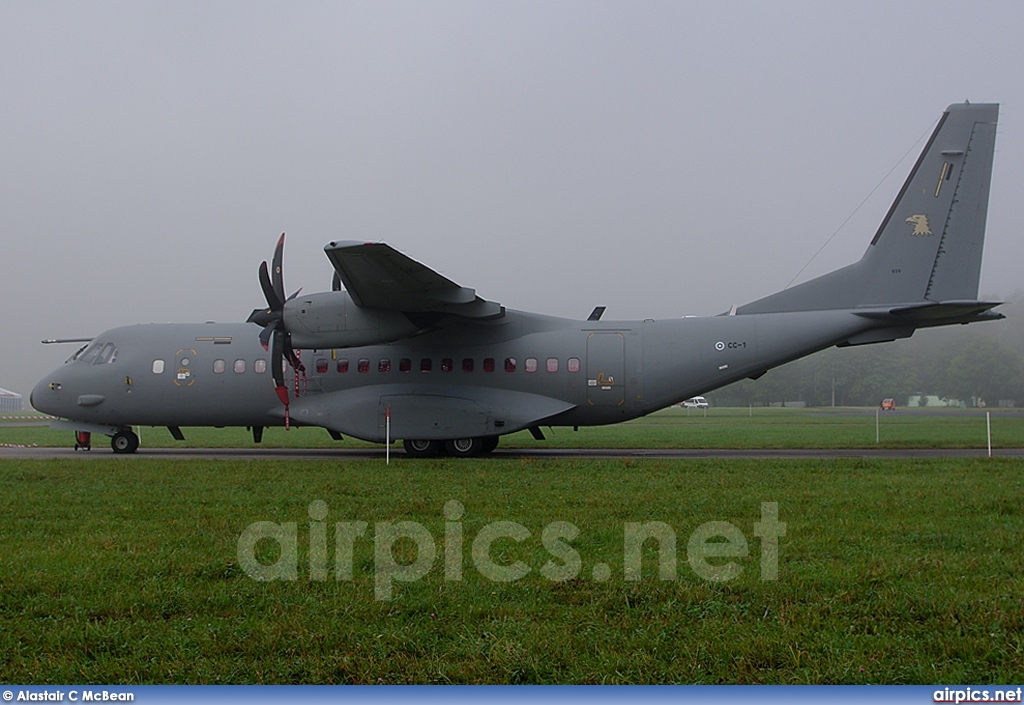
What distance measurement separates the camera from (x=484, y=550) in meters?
7.51

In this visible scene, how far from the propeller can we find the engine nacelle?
697mm

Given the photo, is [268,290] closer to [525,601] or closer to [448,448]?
[448,448]

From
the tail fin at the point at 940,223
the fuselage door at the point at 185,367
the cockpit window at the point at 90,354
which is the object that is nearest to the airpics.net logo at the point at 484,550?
the tail fin at the point at 940,223

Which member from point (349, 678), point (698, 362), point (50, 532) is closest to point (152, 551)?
point (50, 532)

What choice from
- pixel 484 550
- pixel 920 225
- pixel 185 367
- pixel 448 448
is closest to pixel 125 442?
pixel 185 367

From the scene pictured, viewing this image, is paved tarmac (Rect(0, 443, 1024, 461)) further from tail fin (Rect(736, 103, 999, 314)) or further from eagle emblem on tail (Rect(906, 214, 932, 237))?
eagle emblem on tail (Rect(906, 214, 932, 237))

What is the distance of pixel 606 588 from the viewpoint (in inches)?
237

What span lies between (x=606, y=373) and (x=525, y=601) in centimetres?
1403

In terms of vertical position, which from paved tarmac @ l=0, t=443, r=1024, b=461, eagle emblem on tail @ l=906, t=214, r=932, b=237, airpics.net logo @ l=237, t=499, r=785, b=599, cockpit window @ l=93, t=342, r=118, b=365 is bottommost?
paved tarmac @ l=0, t=443, r=1024, b=461

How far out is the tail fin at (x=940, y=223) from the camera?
718 inches

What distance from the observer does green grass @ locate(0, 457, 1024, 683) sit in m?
4.45

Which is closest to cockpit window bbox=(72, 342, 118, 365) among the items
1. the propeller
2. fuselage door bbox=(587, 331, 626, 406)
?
the propeller

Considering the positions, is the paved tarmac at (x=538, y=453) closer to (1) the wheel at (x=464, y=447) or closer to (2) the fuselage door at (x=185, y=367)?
(1) the wheel at (x=464, y=447)

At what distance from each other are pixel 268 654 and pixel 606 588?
2.54 meters
